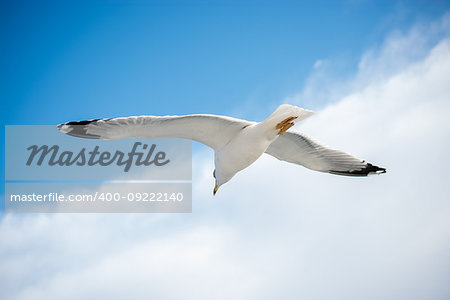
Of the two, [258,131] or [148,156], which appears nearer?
[258,131]

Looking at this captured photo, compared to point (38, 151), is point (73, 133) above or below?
below

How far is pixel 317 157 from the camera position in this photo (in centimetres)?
743

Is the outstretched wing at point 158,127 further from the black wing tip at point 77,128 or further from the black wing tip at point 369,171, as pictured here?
the black wing tip at point 369,171

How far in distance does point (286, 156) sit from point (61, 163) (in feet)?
11.3

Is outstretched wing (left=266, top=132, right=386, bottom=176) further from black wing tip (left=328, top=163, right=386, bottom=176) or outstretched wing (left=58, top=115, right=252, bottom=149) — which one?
outstretched wing (left=58, top=115, right=252, bottom=149)

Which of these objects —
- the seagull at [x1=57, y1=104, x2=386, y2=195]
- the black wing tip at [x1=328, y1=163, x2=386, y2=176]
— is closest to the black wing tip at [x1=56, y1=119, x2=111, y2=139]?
the seagull at [x1=57, y1=104, x2=386, y2=195]

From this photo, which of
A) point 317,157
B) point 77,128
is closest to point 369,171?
point 317,157

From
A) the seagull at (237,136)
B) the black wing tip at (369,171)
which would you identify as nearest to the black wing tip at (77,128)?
the seagull at (237,136)

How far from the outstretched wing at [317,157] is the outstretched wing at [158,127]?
95 cm

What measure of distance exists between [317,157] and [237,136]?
1.45m

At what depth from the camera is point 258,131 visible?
6.30 metres

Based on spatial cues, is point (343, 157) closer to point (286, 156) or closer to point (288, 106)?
point (286, 156)

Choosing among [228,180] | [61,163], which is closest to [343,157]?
[228,180]

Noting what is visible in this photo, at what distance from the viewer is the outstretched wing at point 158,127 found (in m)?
6.09
